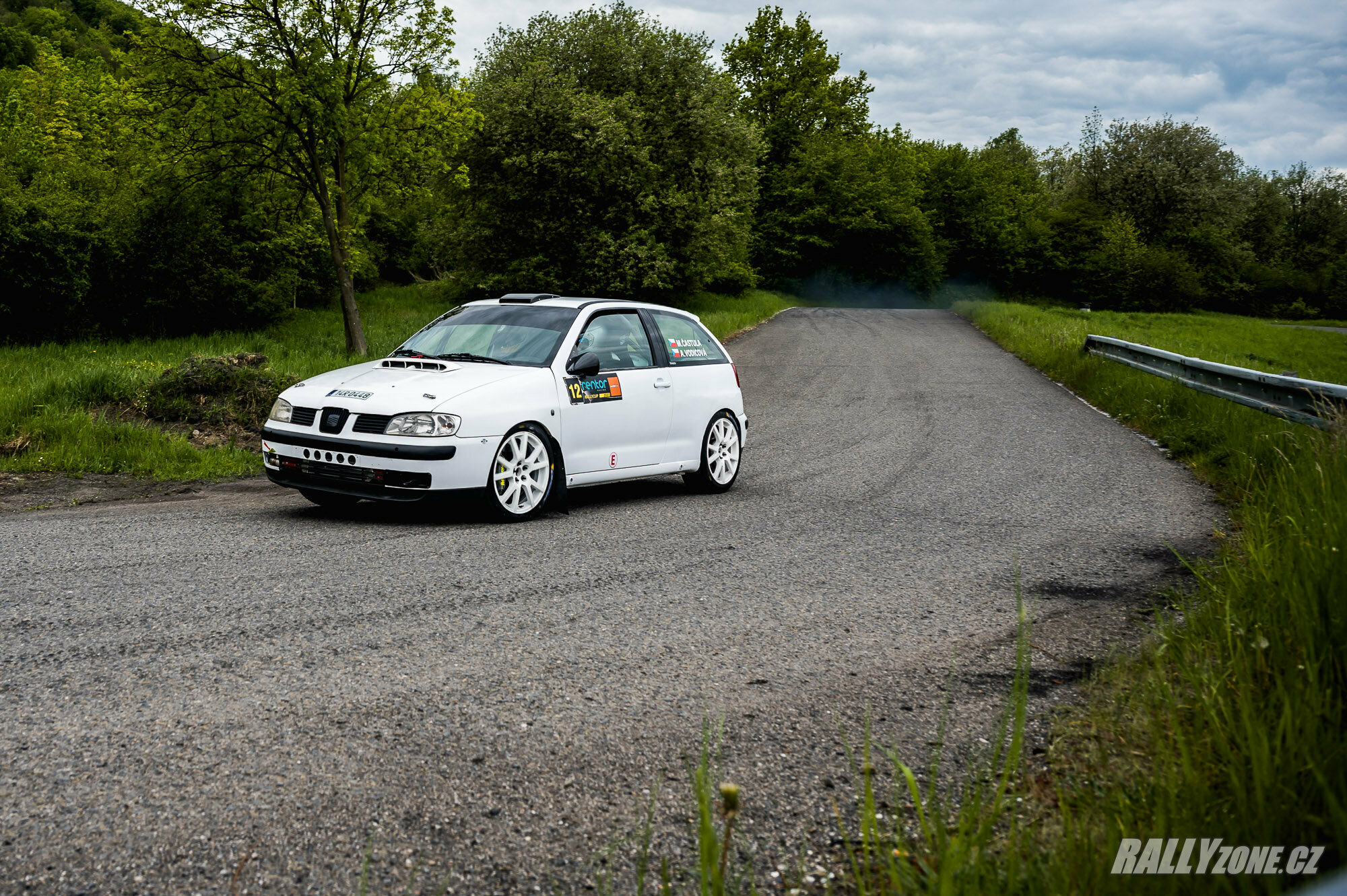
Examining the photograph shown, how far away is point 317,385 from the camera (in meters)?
8.10

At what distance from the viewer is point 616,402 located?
9.02 metres

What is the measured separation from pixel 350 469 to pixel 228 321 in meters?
21.4

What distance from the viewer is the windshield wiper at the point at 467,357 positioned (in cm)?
864

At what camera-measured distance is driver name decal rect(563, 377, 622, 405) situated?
8.62 metres

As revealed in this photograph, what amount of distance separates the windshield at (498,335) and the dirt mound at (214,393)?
3589 millimetres

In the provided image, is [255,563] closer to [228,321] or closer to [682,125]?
[228,321]

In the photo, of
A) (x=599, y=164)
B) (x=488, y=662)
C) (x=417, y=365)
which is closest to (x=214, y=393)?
(x=417, y=365)

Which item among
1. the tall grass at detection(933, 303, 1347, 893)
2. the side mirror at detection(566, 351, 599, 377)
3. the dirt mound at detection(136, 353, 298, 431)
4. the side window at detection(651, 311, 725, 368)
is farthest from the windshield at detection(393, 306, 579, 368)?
the tall grass at detection(933, 303, 1347, 893)

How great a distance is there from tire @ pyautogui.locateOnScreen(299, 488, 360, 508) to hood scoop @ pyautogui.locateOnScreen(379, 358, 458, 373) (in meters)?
1.13

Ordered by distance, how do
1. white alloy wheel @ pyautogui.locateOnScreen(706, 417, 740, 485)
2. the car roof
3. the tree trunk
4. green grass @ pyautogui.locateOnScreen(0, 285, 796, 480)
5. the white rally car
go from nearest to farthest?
the white rally car < the car roof < white alloy wheel @ pyautogui.locateOnScreen(706, 417, 740, 485) < green grass @ pyautogui.locateOnScreen(0, 285, 796, 480) < the tree trunk

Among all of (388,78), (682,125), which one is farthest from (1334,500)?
(682,125)

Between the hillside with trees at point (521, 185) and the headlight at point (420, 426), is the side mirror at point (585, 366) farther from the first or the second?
the hillside with trees at point (521, 185)

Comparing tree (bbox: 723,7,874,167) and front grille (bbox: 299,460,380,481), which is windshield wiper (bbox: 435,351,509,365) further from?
tree (bbox: 723,7,874,167)

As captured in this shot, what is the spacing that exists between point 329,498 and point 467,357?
1.61m
